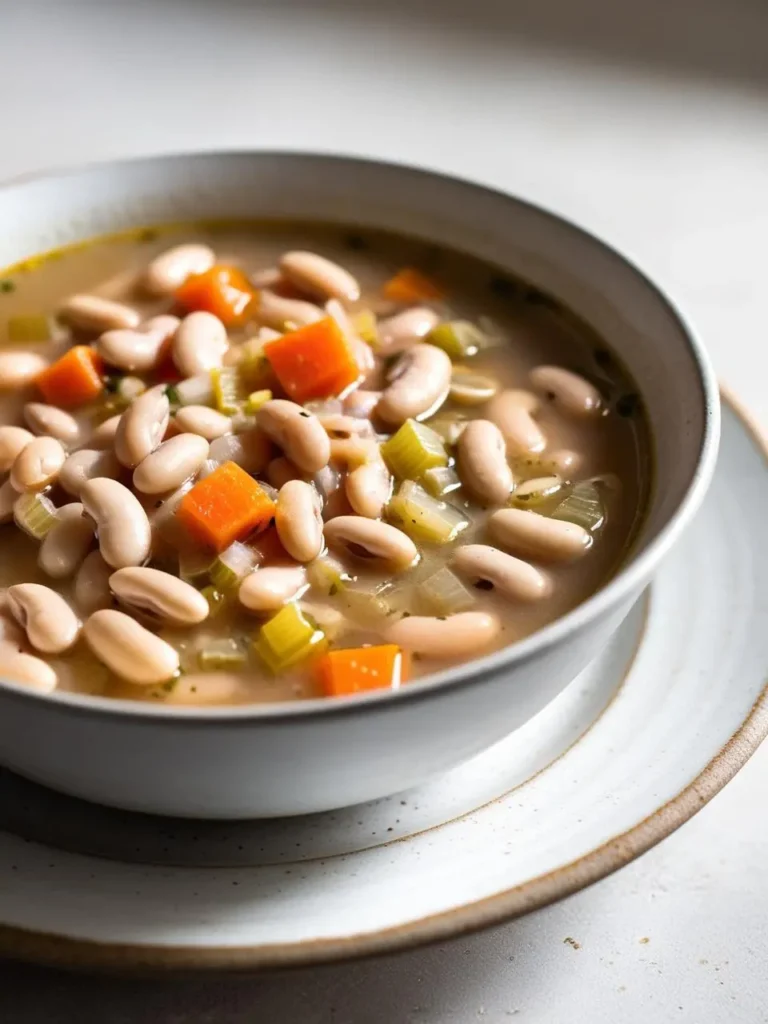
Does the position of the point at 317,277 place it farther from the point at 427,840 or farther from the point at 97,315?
the point at 427,840

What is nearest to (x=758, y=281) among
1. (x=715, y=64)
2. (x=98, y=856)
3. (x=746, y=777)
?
(x=715, y=64)

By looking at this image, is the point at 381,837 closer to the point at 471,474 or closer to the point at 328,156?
the point at 471,474

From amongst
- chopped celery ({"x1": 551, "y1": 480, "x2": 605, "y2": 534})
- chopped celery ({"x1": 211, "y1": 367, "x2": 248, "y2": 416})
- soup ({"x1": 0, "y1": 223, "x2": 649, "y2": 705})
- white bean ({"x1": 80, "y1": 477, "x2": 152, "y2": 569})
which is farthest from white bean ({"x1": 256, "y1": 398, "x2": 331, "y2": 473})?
chopped celery ({"x1": 551, "y1": 480, "x2": 605, "y2": 534})

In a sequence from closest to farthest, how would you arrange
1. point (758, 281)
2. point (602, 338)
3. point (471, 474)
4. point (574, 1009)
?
1. point (574, 1009)
2. point (471, 474)
3. point (602, 338)
4. point (758, 281)

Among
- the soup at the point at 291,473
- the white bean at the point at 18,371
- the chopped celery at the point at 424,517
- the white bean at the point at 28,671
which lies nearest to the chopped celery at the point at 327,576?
the soup at the point at 291,473

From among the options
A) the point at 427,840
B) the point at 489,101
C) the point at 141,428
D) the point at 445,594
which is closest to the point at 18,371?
the point at 141,428

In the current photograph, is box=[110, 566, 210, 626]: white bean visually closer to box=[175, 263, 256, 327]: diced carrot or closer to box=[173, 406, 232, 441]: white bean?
box=[173, 406, 232, 441]: white bean
